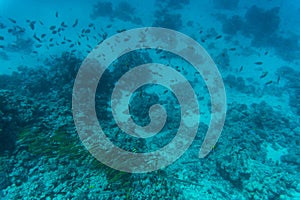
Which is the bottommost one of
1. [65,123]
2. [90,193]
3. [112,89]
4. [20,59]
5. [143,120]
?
[90,193]

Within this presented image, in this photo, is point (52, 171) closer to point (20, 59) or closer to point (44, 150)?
point (44, 150)

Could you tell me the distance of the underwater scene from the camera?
5.20 m

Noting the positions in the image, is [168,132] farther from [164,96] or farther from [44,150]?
[44,150]

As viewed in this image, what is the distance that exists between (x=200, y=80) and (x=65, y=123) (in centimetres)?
1079

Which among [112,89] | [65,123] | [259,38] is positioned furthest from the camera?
[259,38]

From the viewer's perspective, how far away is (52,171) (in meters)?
4.91

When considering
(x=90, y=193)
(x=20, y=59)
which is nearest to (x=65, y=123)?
(x=90, y=193)

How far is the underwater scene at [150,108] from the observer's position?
520 cm

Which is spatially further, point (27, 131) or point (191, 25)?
point (191, 25)

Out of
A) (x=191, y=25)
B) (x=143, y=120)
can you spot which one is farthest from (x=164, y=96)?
(x=191, y=25)

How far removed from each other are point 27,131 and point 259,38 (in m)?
21.6

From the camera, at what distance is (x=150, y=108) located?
10.4m

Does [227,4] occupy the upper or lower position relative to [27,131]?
upper

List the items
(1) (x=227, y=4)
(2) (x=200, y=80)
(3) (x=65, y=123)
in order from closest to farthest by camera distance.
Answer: (3) (x=65, y=123), (2) (x=200, y=80), (1) (x=227, y=4)
